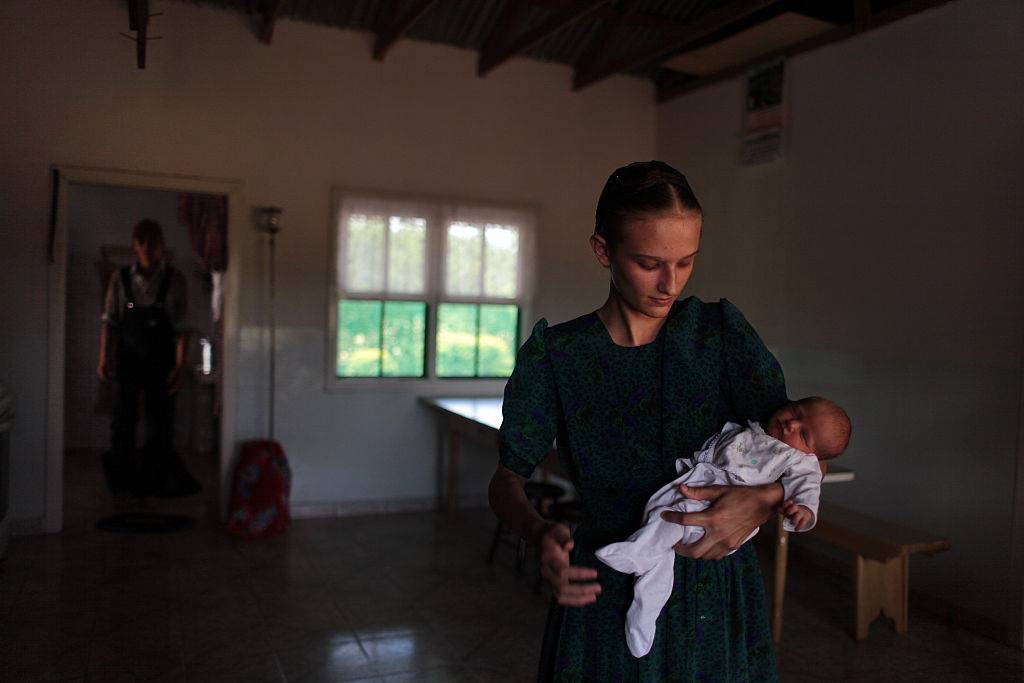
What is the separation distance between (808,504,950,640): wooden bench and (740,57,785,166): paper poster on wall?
2.71 m

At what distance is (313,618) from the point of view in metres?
4.23

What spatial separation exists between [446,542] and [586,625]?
4.34m

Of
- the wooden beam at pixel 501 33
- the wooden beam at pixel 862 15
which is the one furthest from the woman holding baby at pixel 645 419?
the wooden beam at pixel 501 33

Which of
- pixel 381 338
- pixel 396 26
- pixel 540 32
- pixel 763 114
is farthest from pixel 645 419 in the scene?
pixel 381 338

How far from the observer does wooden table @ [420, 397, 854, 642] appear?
4156mm

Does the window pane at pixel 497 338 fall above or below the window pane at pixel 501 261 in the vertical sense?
below

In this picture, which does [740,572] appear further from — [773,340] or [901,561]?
[773,340]

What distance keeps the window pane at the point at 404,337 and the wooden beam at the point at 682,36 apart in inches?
89.6

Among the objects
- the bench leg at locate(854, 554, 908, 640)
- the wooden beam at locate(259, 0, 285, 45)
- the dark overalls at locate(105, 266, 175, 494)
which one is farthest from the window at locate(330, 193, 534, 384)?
the bench leg at locate(854, 554, 908, 640)

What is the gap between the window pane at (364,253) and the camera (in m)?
6.21

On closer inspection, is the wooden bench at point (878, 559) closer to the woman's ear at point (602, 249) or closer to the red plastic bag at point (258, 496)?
the woman's ear at point (602, 249)

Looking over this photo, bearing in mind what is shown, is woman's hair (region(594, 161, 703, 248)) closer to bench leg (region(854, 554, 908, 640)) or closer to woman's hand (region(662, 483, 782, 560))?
woman's hand (region(662, 483, 782, 560))

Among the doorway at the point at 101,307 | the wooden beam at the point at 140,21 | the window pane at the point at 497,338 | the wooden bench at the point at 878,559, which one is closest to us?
the wooden bench at the point at 878,559

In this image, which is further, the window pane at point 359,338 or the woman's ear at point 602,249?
the window pane at point 359,338
